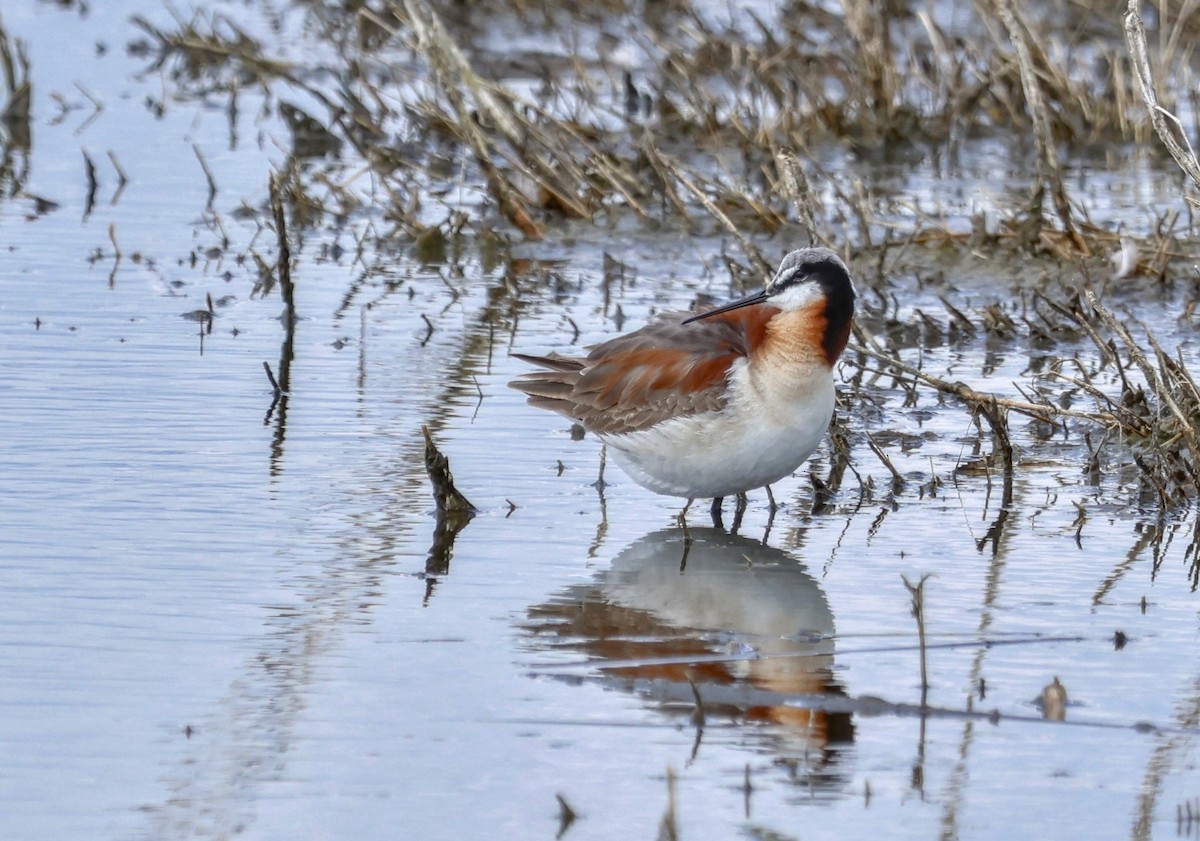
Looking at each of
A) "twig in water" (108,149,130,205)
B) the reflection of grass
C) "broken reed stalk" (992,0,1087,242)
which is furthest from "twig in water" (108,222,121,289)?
"broken reed stalk" (992,0,1087,242)

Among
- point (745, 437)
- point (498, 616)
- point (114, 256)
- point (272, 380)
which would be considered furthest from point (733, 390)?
point (114, 256)

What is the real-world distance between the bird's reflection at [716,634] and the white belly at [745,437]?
0.27 meters

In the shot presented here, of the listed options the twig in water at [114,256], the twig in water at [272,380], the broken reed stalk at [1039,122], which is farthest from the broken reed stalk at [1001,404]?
the twig in water at [114,256]

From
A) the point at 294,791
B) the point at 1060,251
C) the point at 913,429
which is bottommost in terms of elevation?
the point at 294,791

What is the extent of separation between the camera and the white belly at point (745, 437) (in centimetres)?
668

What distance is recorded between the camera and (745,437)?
670cm

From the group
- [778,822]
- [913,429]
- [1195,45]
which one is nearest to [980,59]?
[1195,45]

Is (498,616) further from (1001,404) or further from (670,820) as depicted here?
(1001,404)

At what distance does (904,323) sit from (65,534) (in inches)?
197

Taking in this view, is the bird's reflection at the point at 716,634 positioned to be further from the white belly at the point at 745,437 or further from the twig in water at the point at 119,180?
the twig in water at the point at 119,180

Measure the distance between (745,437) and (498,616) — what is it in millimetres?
1214

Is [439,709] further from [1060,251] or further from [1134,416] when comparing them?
[1060,251]

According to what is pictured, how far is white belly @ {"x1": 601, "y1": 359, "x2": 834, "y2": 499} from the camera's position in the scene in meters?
6.68

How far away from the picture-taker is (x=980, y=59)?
14992 mm
